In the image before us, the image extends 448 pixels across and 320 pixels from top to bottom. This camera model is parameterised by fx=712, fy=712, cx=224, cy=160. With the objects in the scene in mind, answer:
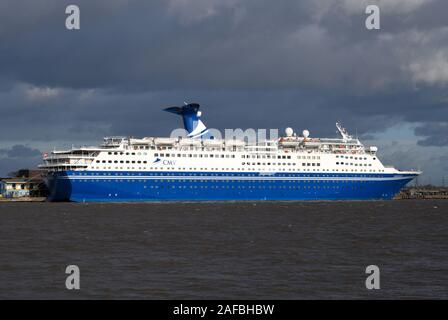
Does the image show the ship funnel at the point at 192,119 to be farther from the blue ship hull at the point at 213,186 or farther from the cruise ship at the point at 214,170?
the blue ship hull at the point at 213,186

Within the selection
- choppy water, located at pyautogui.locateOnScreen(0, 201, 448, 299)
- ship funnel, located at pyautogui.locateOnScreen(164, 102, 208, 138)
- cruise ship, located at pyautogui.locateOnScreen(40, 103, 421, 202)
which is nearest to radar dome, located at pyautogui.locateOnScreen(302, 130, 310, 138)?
cruise ship, located at pyautogui.locateOnScreen(40, 103, 421, 202)

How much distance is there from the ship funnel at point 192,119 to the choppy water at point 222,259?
49.3 m

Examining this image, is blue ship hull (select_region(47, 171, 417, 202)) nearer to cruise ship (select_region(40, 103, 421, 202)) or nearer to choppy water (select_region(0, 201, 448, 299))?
cruise ship (select_region(40, 103, 421, 202))

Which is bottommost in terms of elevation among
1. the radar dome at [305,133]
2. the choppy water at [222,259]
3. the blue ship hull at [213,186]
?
the choppy water at [222,259]

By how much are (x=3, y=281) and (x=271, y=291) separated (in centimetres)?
894

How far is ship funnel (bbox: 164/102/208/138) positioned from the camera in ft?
319

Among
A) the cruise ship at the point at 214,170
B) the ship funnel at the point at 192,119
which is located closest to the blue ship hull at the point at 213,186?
the cruise ship at the point at 214,170

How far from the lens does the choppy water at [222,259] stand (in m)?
22.3

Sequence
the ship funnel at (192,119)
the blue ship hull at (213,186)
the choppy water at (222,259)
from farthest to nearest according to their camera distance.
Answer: the ship funnel at (192,119), the blue ship hull at (213,186), the choppy water at (222,259)

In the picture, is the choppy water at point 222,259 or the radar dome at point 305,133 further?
the radar dome at point 305,133

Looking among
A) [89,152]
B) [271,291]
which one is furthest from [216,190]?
[271,291]

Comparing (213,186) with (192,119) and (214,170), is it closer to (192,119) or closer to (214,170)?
(214,170)

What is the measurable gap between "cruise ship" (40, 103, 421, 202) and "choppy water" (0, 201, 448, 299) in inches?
1400
